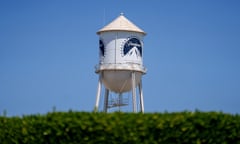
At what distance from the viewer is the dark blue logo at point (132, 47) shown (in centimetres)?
5075

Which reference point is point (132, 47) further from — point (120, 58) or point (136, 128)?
point (136, 128)

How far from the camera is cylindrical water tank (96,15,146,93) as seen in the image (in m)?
50.4

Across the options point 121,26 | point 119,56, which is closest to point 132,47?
point 119,56

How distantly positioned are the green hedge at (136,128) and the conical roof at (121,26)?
2829cm

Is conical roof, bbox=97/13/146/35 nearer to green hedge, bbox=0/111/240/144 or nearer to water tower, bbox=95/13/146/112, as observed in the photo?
water tower, bbox=95/13/146/112

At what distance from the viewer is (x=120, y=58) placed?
165ft

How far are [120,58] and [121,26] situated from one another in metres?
2.81

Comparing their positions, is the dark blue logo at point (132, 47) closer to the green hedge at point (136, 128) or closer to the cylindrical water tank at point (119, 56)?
the cylindrical water tank at point (119, 56)

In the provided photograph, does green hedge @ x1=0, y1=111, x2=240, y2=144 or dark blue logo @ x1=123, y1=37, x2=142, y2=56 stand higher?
dark blue logo @ x1=123, y1=37, x2=142, y2=56

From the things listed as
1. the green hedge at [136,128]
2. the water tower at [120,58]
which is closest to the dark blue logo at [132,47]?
the water tower at [120,58]

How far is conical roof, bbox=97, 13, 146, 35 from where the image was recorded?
51.0m

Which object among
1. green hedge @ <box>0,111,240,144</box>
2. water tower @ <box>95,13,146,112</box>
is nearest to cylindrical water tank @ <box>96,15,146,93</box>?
water tower @ <box>95,13,146,112</box>

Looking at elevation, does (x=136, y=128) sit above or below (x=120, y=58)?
below

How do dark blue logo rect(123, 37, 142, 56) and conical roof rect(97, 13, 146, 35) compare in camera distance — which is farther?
conical roof rect(97, 13, 146, 35)
